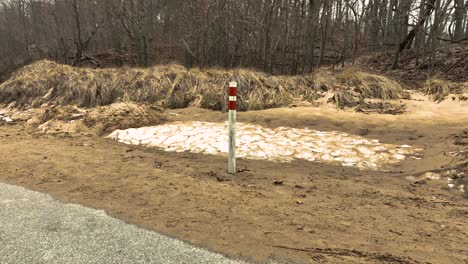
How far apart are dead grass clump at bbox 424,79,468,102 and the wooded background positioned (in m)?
2.95

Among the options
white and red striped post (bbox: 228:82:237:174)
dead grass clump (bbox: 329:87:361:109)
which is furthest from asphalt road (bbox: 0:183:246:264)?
dead grass clump (bbox: 329:87:361:109)

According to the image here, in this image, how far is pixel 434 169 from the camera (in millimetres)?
5438

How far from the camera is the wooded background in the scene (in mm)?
14414

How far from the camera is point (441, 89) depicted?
377 inches

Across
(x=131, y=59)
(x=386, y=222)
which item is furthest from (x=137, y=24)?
(x=386, y=222)

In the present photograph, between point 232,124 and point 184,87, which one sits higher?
point 184,87

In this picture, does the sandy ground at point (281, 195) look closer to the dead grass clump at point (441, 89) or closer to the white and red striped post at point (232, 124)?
the white and red striped post at point (232, 124)

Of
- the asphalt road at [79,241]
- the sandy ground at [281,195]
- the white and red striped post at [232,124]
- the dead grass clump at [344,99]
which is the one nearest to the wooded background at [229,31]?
the dead grass clump at [344,99]

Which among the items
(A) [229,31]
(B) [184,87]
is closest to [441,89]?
(B) [184,87]

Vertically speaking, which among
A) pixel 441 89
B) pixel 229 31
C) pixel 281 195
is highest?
pixel 229 31

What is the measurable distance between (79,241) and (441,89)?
9598 mm

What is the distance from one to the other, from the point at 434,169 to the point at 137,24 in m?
16.1

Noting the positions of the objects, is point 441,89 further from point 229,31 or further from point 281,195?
point 229,31

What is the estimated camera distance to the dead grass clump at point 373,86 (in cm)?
978
